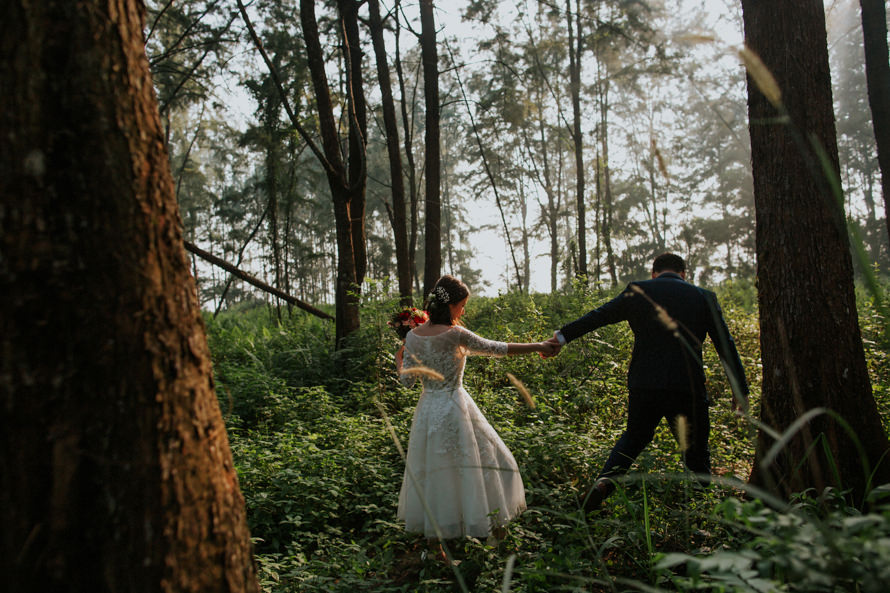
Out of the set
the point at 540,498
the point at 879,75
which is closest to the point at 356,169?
the point at 540,498

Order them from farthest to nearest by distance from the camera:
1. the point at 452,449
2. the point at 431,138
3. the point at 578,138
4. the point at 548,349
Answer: the point at 578,138, the point at 431,138, the point at 548,349, the point at 452,449

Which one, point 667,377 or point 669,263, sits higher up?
point 669,263

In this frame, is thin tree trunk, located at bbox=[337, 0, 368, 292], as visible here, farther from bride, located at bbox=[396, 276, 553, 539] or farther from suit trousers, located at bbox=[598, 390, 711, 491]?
suit trousers, located at bbox=[598, 390, 711, 491]

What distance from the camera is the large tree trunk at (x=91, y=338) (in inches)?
50.4

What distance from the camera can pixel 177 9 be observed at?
12.6 m

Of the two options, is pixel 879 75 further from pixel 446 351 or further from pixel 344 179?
pixel 344 179

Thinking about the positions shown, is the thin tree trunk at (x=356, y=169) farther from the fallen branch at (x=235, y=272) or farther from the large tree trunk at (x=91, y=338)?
the large tree trunk at (x=91, y=338)

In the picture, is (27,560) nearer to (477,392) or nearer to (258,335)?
(477,392)

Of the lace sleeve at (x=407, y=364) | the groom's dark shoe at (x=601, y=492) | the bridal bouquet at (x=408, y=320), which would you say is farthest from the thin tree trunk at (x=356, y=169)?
the groom's dark shoe at (x=601, y=492)

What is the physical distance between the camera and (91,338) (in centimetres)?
136

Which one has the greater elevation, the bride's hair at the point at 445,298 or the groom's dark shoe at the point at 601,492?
the bride's hair at the point at 445,298

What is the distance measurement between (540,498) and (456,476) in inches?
42.1

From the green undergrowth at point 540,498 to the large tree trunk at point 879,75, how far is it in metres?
2.57

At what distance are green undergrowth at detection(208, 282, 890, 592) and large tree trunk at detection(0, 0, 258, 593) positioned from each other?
0.32 m
